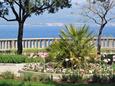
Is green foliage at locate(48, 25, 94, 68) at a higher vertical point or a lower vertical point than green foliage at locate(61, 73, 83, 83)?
higher

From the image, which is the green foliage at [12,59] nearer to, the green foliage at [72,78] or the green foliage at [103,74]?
the green foliage at [103,74]

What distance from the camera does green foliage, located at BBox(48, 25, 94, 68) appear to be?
20.3 metres

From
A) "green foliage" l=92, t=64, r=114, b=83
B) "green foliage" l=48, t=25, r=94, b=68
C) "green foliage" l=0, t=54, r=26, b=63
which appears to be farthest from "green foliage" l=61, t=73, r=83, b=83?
"green foliage" l=0, t=54, r=26, b=63

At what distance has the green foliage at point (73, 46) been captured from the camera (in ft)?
66.7

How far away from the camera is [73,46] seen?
20469mm

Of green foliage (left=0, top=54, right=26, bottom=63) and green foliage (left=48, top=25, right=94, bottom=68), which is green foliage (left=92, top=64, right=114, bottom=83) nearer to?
green foliage (left=48, top=25, right=94, bottom=68)

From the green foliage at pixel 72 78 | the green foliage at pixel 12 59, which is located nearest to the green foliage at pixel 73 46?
the green foliage at pixel 72 78

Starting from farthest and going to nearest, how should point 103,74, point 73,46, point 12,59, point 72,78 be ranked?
1. point 12,59
2. point 73,46
3. point 103,74
4. point 72,78

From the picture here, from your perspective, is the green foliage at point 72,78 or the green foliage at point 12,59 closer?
the green foliage at point 72,78

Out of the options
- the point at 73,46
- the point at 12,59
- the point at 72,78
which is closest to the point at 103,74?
the point at 72,78

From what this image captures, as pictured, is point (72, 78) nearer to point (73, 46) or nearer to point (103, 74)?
point (103, 74)

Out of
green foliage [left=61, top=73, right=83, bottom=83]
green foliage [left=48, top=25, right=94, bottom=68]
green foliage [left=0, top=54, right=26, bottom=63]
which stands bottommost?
green foliage [left=61, top=73, right=83, bottom=83]

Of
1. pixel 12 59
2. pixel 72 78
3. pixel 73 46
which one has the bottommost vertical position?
pixel 72 78

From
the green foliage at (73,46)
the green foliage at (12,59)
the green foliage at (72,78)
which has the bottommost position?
the green foliage at (72,78)
